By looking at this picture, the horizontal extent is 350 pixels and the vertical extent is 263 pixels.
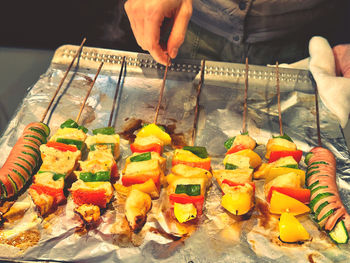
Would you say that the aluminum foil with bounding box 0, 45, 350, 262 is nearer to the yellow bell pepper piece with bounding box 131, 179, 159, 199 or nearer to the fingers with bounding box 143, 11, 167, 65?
the yellow bell pepper piece with bounding box 131, 179, 159, 199

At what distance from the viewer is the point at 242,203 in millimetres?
2395

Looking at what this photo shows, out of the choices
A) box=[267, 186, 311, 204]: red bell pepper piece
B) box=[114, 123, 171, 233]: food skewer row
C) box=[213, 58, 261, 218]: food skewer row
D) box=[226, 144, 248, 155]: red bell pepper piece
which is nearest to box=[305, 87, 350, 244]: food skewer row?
box=[267, 186, 311, 204]: red bell pepper piece

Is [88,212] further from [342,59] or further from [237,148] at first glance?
[342,59]

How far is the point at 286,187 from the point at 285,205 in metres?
0.13

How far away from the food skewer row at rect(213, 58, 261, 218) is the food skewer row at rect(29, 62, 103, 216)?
1.12 metres

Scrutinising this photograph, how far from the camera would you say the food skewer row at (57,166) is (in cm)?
240

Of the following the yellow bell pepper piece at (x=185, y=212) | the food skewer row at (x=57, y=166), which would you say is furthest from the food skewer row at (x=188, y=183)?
the food skewer row at (x=57, y=166)

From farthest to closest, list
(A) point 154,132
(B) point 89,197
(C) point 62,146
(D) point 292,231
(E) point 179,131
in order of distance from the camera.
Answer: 1. (E) point 179,131
2. (A) point 154,132
3. (C) point 62,146
4. (B) point 89,197
5. (D) point 292,231

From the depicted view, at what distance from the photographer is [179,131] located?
315cm

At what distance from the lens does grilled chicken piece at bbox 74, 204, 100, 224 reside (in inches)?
93.1

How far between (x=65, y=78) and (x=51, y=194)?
157 cm

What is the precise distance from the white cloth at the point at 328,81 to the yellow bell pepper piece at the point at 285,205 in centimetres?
125

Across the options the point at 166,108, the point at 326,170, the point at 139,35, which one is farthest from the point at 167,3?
the point at 326,170

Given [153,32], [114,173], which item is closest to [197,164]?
[114,173]
